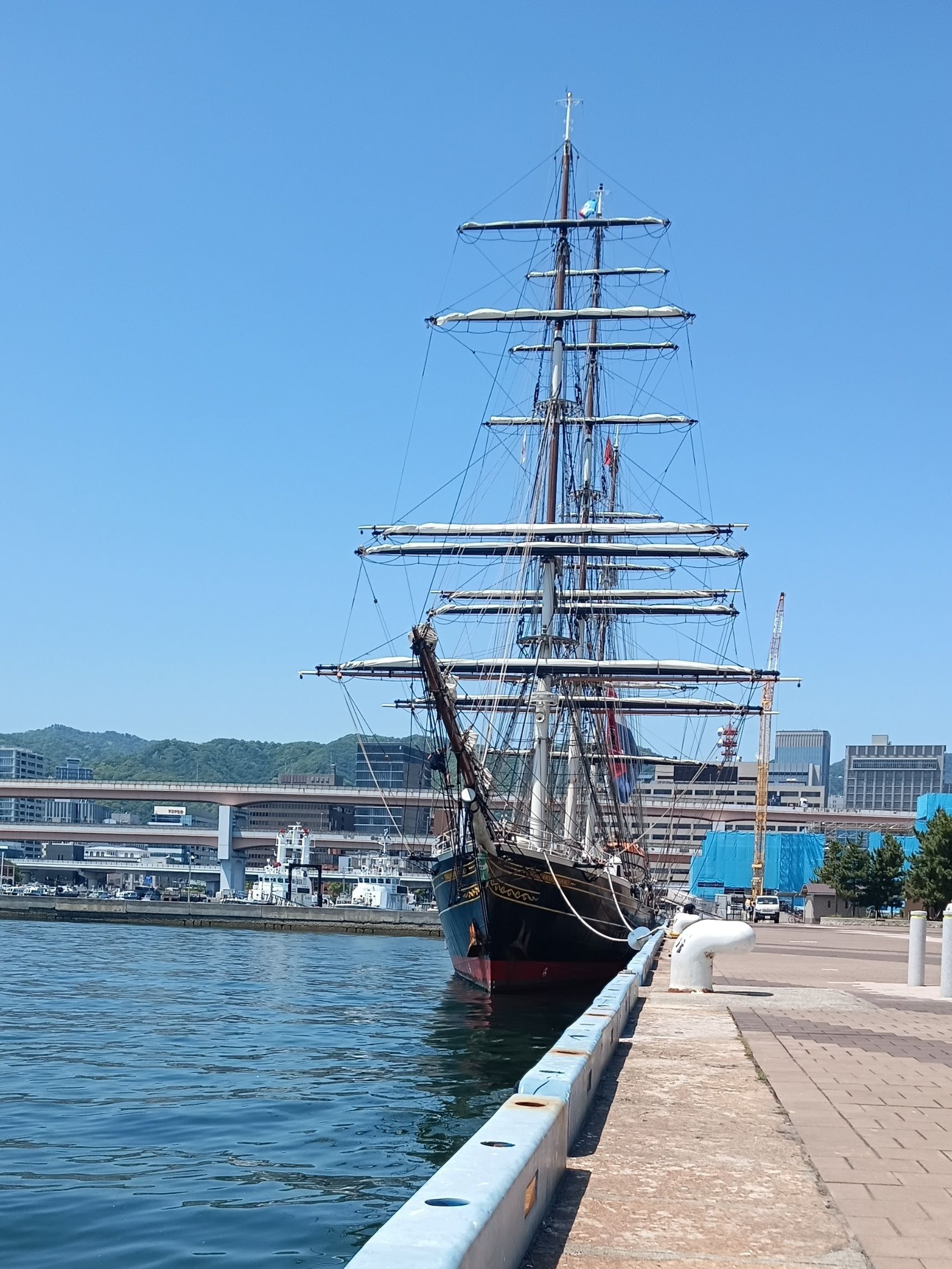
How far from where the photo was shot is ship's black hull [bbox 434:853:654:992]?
34.4 meters

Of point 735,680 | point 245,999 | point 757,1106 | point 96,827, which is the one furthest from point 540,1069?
point 96,827

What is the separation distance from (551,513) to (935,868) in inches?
1118

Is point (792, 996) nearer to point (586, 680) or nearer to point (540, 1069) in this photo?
point (540, 1069)

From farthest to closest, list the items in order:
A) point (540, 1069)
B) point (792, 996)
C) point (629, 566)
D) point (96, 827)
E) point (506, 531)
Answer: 1. point (96, 827)
2. point (629, 566)
3. point (506, 531)
4. point (792, 996)
5. point (540, 1069)

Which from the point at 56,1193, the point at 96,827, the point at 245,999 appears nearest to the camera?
the point at 56,1193

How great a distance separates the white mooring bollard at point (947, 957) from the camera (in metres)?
19.9

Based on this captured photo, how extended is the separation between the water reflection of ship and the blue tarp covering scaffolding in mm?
87813

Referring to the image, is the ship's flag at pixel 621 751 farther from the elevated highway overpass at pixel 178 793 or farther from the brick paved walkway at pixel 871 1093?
the elevated highway overpass at pixel 178 793

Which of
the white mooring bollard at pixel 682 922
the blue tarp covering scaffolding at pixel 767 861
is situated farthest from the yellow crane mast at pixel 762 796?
the white mooring bollard at pixel 682 922

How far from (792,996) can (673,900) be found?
160 ft

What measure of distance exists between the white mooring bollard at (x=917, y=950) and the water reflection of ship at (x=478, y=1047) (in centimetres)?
640

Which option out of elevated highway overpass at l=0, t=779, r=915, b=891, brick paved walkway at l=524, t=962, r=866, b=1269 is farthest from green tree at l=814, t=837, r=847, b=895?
brick paved walkway at l=524, t=962, r=866, b=1269

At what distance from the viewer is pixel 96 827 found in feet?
520

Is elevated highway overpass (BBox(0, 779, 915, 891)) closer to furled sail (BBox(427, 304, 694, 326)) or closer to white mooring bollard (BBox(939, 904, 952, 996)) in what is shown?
furled sail (BBox(427, 304, 694, 326))
